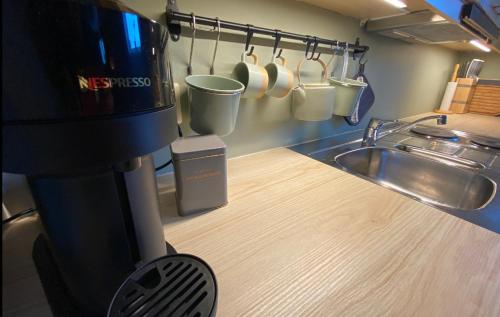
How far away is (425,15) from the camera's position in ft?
2.68

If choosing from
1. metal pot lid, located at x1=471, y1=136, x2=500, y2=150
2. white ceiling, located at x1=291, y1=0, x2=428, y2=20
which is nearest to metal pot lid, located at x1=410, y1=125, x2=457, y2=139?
metal pot lid, located at x1=471, y1=136, x2=500, y2=150

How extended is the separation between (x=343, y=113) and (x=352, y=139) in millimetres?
244

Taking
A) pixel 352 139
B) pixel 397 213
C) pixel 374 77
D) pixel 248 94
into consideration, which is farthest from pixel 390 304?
pixel 374 77

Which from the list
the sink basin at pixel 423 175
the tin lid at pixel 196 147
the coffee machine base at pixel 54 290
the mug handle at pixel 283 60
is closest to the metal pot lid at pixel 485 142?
the sink basin at pixel 423 175

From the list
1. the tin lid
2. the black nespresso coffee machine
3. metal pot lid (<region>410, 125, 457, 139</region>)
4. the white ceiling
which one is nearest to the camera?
the black nespresso coffee machine

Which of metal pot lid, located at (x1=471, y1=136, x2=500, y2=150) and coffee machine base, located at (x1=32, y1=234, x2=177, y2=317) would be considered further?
metal pot lid, located at (x1=471, y1=136, x2=500, y2=150)

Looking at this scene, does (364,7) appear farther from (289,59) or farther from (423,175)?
(423,175)

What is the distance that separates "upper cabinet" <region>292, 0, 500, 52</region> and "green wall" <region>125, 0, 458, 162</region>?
0.19 ft

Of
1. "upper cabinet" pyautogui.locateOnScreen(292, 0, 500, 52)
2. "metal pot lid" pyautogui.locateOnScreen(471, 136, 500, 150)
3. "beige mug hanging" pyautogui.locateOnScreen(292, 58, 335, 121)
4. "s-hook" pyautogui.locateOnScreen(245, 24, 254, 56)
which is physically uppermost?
"upper cabinet" pyautogui.locateOnScreen(292, 0, 500, 52)

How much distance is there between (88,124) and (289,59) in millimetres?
765

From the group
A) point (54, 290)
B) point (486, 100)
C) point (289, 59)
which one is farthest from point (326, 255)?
point (486, 100)

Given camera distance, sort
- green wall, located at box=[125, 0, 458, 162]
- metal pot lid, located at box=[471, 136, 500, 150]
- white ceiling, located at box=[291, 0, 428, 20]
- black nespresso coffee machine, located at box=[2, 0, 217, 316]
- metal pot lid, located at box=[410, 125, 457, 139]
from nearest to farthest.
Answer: black nespresso coffee machine, located at box=[2, 0, 217, 316], green wall, located at box=[125, 0, 458, 162], white ceiling, located at box=[291, 0, 428, 20], metal pot lid, located at box=[471, 136, 500, 150], metal pot lid, located at box=[410, 125, 457, 139]

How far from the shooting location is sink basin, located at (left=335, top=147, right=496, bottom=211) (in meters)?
0.85

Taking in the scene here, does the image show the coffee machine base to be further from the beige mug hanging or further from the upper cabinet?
the upper cabinet
